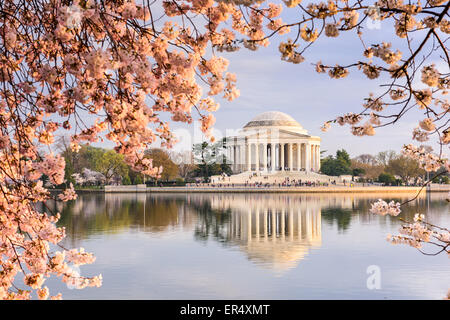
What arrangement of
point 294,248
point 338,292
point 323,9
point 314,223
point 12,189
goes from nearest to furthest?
point 323,9, point 12,189, point 338,292, point 294,248, point 314,223

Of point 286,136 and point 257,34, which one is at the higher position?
point 286,136

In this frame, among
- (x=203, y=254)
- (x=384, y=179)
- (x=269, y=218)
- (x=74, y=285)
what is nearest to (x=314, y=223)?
(x=269, y=218)

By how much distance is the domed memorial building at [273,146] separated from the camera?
101 meters

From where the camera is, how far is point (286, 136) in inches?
3979

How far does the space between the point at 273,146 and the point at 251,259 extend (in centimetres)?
8677

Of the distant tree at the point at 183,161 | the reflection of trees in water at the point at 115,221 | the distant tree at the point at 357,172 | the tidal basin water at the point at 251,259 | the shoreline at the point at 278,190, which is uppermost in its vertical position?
the distant tree at the point at 183,161

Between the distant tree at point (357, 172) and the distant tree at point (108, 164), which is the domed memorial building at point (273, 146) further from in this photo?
the distant tree at point (108, 164)

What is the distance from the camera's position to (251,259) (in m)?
19.5

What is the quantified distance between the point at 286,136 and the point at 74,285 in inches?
3768

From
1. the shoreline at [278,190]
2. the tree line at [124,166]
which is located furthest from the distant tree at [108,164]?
the shoreline at [278,190]

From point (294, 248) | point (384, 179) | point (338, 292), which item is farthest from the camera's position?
point (384, 179)

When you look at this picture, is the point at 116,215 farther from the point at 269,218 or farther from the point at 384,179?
the point at 384,179

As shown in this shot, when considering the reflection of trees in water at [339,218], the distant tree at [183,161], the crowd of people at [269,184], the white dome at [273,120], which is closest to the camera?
the reflection of trees in water at [339,218]

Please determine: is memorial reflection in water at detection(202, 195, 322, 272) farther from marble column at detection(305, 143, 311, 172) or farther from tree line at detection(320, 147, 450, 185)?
marble column at detection(305, 143, 311, 172)
